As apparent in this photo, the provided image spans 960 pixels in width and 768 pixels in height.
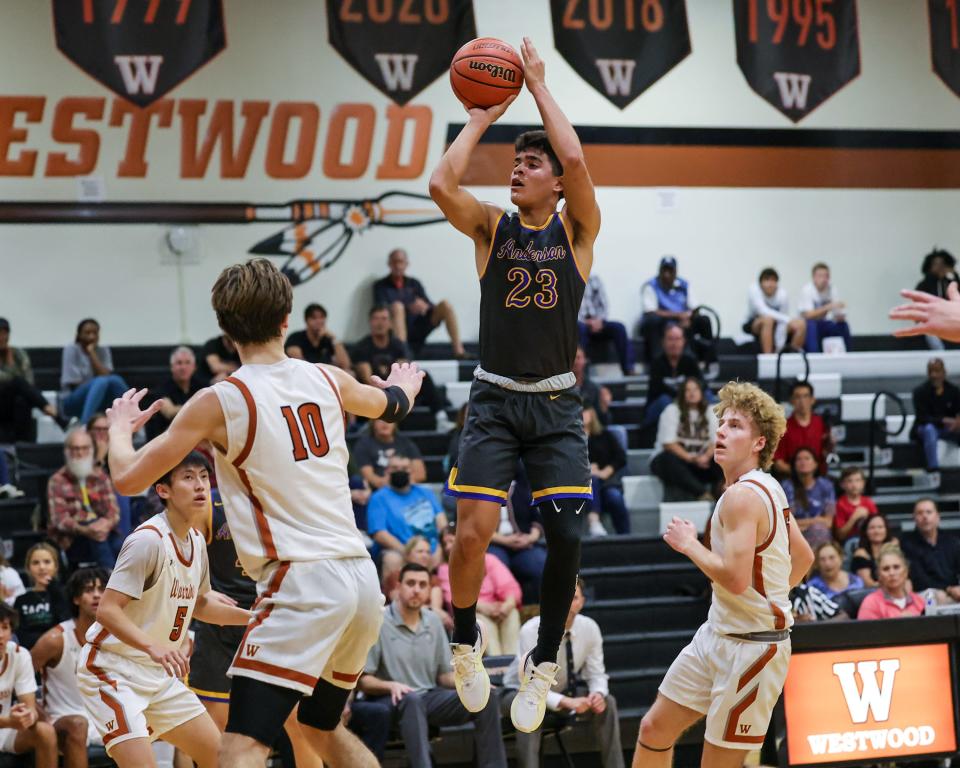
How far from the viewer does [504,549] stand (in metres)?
10.5

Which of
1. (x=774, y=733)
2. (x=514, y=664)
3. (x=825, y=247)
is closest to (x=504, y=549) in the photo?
(x=514, y=664)

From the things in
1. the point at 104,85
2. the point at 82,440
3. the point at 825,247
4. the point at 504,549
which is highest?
the point at 104,85

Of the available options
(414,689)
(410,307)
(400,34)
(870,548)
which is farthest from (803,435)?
(400,34)

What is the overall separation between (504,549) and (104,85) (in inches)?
294

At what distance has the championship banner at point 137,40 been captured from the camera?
14.3 metres

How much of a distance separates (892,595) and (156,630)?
6.02m

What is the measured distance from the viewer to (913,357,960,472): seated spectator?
1398 centimetres

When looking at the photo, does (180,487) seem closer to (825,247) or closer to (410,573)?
(410,573)

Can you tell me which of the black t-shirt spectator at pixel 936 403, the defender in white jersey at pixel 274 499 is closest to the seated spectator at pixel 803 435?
the black t-shirt spectator at pixel 936 403

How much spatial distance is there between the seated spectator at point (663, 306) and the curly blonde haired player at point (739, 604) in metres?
9.14

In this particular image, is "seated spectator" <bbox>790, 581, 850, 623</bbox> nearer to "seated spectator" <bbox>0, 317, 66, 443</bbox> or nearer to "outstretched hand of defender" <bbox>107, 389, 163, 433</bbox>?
"outstretched hand of defender" <bbox>107, 389, 163, 433</bbox>

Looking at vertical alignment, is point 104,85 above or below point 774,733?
above

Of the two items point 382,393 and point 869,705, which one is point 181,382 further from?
point 382,393

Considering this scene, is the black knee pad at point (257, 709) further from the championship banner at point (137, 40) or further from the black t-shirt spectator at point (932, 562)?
the championship banner at point (137, 40)
